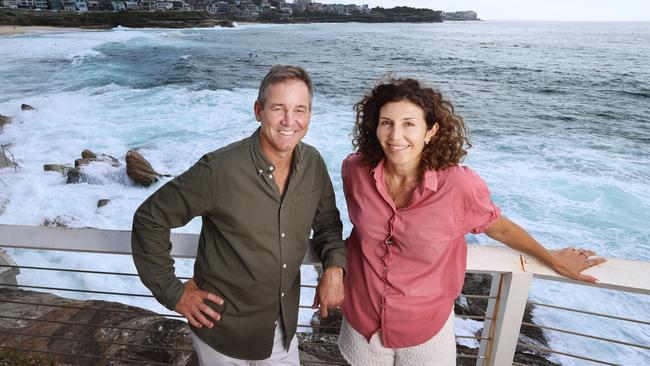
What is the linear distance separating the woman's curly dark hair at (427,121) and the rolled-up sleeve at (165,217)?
59 cm

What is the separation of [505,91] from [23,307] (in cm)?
3072

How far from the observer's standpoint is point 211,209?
1.41 metres

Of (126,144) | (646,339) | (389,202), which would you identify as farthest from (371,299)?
(126,144)

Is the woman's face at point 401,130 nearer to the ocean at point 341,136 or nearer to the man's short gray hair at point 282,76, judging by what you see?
the man's short gray hair at point 282,76

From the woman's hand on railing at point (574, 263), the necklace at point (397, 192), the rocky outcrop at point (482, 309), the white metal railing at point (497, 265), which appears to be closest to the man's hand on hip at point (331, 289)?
the white metal railing at point (497, 265)

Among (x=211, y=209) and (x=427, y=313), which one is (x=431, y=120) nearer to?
(x=427, y=313)

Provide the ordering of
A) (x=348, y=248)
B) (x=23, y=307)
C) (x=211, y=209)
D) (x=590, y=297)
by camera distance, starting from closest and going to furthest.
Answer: (x=211, y=209) < (x=348, y=248) < (x=23, y=307) < (x=590, y=297)

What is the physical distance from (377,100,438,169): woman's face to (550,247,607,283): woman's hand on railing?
627 mm

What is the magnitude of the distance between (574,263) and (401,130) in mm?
766

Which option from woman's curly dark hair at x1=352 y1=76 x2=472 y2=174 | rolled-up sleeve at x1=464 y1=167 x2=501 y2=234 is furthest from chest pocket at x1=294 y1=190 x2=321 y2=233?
rolled-up sleeve at x1=464 y1=167 x2=501 y2=234

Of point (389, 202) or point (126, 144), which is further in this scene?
point (126, 144)

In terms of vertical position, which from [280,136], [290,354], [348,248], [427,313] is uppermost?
[280,136]

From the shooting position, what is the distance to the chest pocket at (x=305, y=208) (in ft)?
4.97

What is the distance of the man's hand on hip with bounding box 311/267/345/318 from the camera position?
5.08 feet
